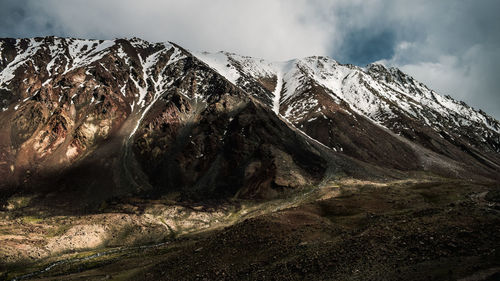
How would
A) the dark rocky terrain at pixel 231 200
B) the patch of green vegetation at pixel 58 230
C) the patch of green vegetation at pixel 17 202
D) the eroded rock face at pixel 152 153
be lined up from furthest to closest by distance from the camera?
the eroded rock face at pixel 152 153 < the patch of green vegetation at pixel 17 202 < the patch of green vegetation at pixel 58 230 < the dark rocky terrain at pixel 231 200

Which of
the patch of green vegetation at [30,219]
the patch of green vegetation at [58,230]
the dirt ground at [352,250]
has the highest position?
the dirt ground at [352,250]

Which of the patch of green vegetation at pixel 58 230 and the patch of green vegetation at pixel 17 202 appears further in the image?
the patch of green vegetation at pixel 17 202

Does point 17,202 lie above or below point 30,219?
above

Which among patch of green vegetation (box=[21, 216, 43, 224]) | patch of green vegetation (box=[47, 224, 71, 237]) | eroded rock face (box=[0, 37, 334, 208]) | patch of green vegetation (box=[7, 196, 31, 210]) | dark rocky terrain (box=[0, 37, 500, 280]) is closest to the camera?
dark rocky terrain (box=[0, 37, 500, 280])

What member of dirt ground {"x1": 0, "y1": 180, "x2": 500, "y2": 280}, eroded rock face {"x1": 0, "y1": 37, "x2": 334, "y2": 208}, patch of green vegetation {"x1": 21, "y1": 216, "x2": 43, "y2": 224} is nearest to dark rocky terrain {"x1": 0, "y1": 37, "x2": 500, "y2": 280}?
dirt ground {"x1": 0, "y1": 180, "x2": 500, "y2": 280}

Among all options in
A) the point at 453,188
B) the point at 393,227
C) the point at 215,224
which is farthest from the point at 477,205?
the point at 215,224

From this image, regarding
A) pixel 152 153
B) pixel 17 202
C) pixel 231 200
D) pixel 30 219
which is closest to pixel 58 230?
pixel 30 219

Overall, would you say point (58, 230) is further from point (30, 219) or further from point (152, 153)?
point (152, 153)

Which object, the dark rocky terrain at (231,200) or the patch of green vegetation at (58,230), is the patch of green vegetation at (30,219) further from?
the patch of green vegetation at (58,230)

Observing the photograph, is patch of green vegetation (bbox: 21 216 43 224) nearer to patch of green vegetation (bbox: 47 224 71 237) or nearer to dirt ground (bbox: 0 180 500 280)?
patch of green vegetation (bbox: 47 224 71 237)

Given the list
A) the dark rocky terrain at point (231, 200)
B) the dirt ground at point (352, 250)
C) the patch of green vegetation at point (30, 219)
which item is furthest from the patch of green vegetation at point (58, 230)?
the dirt ground at point (352, 250)

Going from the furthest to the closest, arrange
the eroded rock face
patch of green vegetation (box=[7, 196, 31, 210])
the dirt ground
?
the eroded rock face, patch of green vegetation (box=[7, 196, 31, 210]), the dirt ground

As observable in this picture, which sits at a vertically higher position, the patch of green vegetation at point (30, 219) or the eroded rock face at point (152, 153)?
the eroded rock face at point (152, 153)

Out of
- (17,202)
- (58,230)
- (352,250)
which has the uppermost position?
(352,250)
